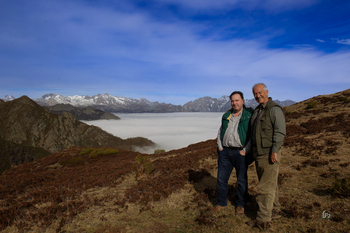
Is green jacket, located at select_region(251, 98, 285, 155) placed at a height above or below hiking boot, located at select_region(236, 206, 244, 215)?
above

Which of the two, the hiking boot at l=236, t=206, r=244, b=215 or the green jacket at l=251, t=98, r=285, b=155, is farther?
the hiking boot at l=236, t=206, r=244, b=215

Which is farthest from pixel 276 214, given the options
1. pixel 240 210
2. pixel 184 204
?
pixel 184 204

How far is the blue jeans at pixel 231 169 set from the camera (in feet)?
17.2

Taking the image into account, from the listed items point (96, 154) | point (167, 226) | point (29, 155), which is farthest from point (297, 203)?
point (29, 155)

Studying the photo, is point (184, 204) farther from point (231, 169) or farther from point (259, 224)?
point (259, 224)

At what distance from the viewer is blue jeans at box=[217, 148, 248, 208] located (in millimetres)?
5238

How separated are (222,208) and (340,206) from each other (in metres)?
3.50

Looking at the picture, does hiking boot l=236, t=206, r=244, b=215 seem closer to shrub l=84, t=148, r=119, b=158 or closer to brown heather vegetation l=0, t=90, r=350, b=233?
brown heather vegetation l=0, t=90, r=350, b=233

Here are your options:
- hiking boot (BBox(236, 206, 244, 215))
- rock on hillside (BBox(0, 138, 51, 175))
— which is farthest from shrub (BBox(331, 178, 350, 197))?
rock on hillside (BBox(0, 138, 51, 175))

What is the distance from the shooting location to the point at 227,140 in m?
5.32

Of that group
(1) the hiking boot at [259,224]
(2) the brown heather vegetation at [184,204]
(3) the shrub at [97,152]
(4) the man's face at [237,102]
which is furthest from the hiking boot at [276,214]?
(3) the shrub at [97,152]

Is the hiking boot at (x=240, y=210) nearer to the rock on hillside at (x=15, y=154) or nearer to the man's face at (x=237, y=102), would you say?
the man's face at (x=237, y=102)

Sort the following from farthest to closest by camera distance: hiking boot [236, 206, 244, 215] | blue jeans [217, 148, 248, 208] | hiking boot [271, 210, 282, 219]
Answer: hiking boot [236, 206, 244, 215] → blue jeans [217, 148, 248, 208] → hiking boot [271, 210, 282, 219]

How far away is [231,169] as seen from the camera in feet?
18.2
